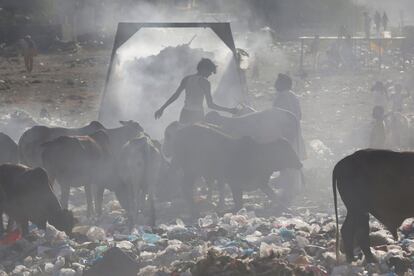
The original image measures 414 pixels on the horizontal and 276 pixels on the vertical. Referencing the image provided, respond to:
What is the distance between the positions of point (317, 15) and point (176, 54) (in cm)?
2798

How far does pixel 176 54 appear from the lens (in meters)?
15.8

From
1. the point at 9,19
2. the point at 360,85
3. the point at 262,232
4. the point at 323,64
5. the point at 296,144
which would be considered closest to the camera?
the point at 262,232

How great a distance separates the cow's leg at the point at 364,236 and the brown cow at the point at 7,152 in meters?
5.32

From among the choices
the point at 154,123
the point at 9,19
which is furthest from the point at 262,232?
the point at 9,19

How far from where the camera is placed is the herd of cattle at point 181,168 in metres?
7.99

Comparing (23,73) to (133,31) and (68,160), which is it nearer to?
(133,31)

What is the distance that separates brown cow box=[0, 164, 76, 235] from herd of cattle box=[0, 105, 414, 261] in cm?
1

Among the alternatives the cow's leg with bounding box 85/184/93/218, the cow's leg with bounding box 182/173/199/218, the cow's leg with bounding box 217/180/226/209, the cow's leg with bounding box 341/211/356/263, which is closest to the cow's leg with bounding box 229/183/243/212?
the cow's leg with bounding box 217/180/226/209

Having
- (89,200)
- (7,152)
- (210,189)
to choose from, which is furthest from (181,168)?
(7,152)

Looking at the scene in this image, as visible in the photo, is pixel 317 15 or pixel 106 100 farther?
pixel 317 15

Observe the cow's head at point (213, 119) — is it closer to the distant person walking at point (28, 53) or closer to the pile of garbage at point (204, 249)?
the pile of garbage at point (204, 249)

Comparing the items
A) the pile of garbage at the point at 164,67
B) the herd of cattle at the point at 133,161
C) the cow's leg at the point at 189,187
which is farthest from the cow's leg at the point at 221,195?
the pile of garbage at the point at 164,67

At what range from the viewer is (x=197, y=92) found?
1226 centimetres

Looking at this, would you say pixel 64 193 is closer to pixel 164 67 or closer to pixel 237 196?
pixel 237 196
